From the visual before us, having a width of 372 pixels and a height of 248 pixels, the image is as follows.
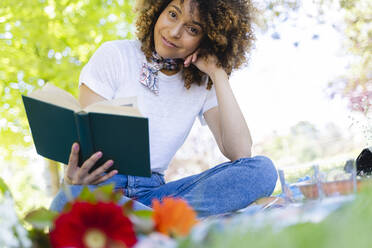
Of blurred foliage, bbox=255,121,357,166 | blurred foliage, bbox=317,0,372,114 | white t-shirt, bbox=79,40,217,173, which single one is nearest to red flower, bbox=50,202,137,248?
white t-shirt, bbox=79,40,217,173

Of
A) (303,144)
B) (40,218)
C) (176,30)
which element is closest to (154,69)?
(176,30)

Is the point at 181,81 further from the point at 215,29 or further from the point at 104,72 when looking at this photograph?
the point at 104,72

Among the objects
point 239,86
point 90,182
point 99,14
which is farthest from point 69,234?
point 239,86

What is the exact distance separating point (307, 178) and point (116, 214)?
1.66ft

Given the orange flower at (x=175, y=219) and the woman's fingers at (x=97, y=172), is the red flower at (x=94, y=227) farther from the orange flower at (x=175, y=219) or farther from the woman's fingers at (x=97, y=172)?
the woman's fingers at (x=97, y=172)

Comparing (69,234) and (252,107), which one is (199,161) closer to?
(252,107)

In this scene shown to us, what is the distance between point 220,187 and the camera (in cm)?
153

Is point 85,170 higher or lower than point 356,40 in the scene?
higher

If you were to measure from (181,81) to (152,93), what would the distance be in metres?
0.18

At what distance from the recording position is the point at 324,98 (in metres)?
5.59

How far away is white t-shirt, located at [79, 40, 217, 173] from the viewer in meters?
1.79

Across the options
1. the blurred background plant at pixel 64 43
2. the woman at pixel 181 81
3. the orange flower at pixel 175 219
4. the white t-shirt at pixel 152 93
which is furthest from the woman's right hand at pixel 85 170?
the blurred background plant at pixel 64 43

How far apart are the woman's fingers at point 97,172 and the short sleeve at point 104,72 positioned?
1.70 feet

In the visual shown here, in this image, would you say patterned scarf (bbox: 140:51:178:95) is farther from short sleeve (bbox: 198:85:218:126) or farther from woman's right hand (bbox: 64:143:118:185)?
woman's right hand (bbox: 64:143:118:185)
